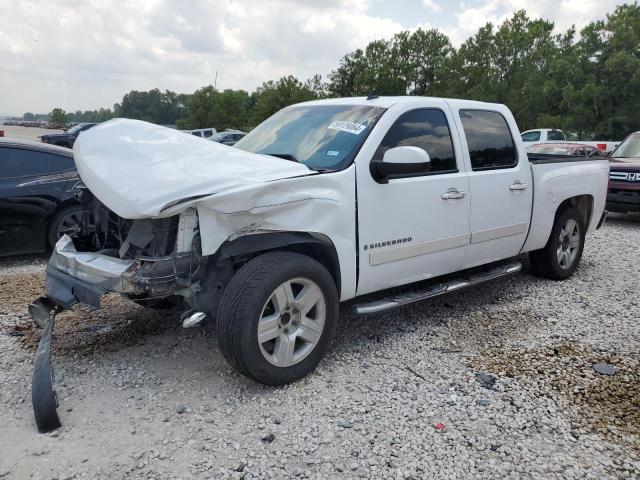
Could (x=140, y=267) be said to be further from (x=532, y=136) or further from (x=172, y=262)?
(x=532, y=136)

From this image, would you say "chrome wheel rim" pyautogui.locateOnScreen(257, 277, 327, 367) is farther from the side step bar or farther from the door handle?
the door handle

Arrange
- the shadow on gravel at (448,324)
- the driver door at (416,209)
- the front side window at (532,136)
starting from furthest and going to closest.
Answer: the front side window at (532,136) → the shadow on gravel at (448,324) → the driver door at (416,209)

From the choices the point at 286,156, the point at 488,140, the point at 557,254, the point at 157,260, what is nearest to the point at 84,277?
the point at 157,260

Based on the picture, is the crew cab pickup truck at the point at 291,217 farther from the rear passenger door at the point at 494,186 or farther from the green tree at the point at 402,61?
the green tree at the point at 402,61

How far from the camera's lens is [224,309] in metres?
3.14

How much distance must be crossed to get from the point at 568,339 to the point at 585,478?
185 cm

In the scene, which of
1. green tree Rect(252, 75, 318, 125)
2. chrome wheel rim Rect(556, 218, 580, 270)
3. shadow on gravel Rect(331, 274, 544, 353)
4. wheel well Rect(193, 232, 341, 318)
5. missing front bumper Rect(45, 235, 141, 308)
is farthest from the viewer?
green tree Rect(252, 75, 318, 125)

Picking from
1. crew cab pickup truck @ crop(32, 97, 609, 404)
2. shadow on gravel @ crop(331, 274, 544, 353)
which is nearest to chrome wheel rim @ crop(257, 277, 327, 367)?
crew cab pickup truck @ crop(32, 97, 609, 404)

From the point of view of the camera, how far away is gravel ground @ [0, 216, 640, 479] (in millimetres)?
2725

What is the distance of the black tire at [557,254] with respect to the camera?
569 cm

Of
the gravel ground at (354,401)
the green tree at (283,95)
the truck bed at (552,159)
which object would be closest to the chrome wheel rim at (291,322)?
the gravel ground at (354,401)

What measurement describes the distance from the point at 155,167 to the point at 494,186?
2930 millimetres

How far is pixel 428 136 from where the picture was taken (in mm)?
4316

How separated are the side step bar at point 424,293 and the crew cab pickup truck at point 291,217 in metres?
0.02
